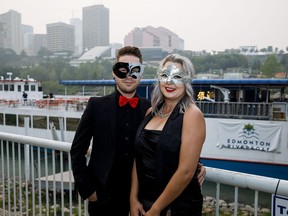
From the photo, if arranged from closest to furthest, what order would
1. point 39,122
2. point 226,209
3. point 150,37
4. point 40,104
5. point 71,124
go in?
A: point 226,209 < point 71,124 < point 40,104 < point 39,122 < point 150,37

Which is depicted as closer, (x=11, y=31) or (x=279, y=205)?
(x=279, y=205)

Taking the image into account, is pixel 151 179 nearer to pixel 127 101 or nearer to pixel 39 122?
pixel 127 101

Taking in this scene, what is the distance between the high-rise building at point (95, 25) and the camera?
451 feet

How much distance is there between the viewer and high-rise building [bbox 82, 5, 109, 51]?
451 feet

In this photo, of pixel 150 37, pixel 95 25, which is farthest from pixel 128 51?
pixel 95 25

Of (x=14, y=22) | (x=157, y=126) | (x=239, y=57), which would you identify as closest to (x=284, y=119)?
(x=157, y=126)

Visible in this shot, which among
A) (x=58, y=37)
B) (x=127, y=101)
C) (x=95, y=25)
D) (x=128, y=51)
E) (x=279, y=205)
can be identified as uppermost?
(x=95, y=25)

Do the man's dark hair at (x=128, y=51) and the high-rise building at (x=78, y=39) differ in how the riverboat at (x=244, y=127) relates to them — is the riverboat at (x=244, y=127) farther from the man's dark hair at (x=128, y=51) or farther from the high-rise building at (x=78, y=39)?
the high-rise building at (x=78, y=39)

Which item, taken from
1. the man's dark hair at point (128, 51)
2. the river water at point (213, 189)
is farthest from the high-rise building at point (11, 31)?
the man's dark hair at point (128, 51)

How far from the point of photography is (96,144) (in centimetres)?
207

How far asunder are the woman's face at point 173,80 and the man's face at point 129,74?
Result: 0.31 meters

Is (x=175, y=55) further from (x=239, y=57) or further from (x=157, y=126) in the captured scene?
(x=239, y=57)

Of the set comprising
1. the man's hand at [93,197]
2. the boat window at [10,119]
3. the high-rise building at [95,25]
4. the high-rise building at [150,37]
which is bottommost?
the boat window at [10,119]

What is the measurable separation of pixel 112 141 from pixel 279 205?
1.03 metres
